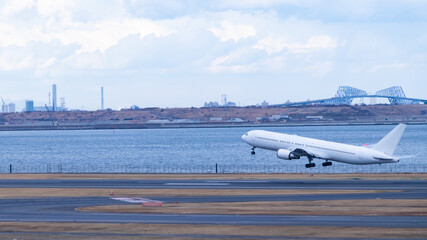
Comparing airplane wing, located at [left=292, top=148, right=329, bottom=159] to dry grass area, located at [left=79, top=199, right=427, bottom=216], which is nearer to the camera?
dry grass area, located at [left=79, top=199, right=427, bottom=216]

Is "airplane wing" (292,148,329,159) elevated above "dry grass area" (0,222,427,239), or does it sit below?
above

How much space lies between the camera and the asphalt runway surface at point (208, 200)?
52281 mm

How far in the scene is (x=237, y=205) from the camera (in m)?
62.0

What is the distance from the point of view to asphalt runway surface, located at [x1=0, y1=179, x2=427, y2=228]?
52.3m

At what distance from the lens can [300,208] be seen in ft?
194

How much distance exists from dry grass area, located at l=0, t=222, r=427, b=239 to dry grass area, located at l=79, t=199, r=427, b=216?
23.7ft

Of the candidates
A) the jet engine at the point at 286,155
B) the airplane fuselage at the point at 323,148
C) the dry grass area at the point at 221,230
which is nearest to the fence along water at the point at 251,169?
the airplane fuselage at the point at 323,148

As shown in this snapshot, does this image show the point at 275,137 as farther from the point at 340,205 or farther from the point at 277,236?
the point at 277,236

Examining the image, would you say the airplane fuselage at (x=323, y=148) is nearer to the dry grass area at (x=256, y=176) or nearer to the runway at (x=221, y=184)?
the dry grass area at (x=256, y=176)

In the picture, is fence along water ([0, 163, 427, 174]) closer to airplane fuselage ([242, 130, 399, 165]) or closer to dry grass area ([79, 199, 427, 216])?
airplane fuselage ([242, 130, 399, 165])

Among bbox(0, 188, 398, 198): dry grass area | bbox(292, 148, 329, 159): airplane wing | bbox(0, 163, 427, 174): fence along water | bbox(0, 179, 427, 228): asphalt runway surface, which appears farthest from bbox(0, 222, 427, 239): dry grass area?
bbox(0, 163, 427, 174): fence along water

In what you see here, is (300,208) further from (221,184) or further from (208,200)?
(221,184)

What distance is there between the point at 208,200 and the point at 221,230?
17154mm

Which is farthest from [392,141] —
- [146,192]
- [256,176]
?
[146,192]
